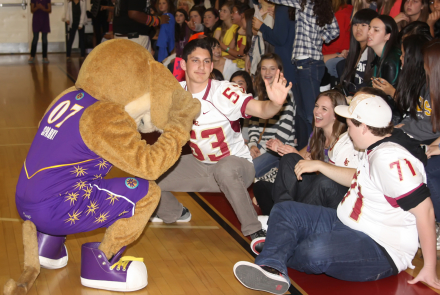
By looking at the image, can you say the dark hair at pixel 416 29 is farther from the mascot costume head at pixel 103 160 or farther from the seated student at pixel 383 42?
the mascot costume head at pixel 103 160

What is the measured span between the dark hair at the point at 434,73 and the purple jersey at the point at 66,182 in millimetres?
2200

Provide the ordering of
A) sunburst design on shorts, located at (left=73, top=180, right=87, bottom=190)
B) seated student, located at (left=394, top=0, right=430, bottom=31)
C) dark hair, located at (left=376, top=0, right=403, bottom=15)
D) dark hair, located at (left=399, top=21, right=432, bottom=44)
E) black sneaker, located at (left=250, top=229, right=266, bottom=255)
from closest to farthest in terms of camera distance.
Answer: sunburst design on shorts, located at (left=73, top=180, right=87, bottom=190) → black sneaker, located at (left=250, top=229, right=266, bottom=255) → dark hair, located at (left=399, top=21, right=432, bottom=44) → seated student, located at (left=394, top=0, right=430, bottom=31) → dark hair, located at (left=376, top=0, right=403, bottom=15)

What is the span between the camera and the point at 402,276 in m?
2.80

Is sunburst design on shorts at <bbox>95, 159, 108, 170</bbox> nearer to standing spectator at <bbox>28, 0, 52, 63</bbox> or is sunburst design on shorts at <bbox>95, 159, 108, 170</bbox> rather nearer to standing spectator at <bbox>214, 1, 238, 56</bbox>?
standing spectator at <bbox>214, 1, 238, 56</bbox>

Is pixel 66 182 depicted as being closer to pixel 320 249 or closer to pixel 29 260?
pixel 29 260

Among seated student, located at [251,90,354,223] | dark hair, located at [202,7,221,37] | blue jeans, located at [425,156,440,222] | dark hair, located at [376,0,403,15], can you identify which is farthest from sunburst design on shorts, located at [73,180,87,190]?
dark hair, located at [202,7,221,37]

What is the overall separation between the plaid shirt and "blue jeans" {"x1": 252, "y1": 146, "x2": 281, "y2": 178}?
1241 mm

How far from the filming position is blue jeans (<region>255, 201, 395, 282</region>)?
2.52 m

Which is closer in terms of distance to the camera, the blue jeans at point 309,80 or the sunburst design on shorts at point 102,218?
the sunburst design on shorts at point 102,218

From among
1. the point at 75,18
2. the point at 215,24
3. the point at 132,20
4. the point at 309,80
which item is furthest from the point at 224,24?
the point at 75,18

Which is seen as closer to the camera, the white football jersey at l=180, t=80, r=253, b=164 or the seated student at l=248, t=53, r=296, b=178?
the white football jersey at l=180, t=80, r=253, b=164

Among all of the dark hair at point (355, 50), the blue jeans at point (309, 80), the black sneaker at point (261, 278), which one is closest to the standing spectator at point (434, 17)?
the dark hair at point (355, 50)

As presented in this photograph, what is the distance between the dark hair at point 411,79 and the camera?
3576mm

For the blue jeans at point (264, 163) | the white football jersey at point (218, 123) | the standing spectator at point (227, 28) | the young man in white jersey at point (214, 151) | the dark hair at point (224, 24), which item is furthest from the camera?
the dark hair at point (224, 24)
